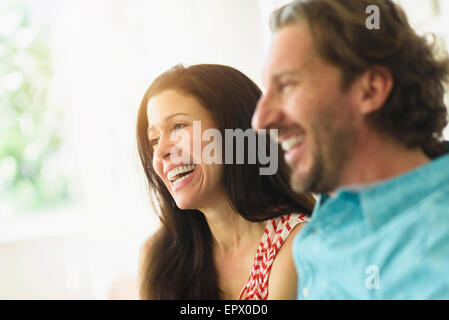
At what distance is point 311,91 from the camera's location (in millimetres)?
787

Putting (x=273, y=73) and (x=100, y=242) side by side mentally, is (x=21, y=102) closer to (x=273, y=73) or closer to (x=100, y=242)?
(x=100, y=242)

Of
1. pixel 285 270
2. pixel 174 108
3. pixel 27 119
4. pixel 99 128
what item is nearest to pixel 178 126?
pixel 174 108

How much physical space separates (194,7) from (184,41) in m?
0.16

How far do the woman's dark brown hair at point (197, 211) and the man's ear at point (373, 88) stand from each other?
0.47 meters

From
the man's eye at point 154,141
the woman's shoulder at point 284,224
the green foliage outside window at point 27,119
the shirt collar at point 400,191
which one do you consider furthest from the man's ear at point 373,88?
the green foliage outside window at point 27,119

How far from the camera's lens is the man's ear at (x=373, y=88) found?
0.78 m

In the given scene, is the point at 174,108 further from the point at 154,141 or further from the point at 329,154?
the point at 329,154

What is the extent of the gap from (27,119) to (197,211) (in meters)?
1.65

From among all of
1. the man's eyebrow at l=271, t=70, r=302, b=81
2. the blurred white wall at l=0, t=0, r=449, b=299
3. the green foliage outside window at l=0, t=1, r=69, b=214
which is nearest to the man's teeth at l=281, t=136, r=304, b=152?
the man's eyebrow at l=271, t=70, r=302, b=81

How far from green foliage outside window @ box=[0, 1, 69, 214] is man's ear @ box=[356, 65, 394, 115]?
2199 millimetres

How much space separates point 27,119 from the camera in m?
2.63

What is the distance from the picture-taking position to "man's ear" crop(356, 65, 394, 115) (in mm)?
778

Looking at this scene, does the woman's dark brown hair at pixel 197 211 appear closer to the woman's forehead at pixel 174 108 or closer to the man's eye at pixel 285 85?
the woman's forehead at pixel 174 108
